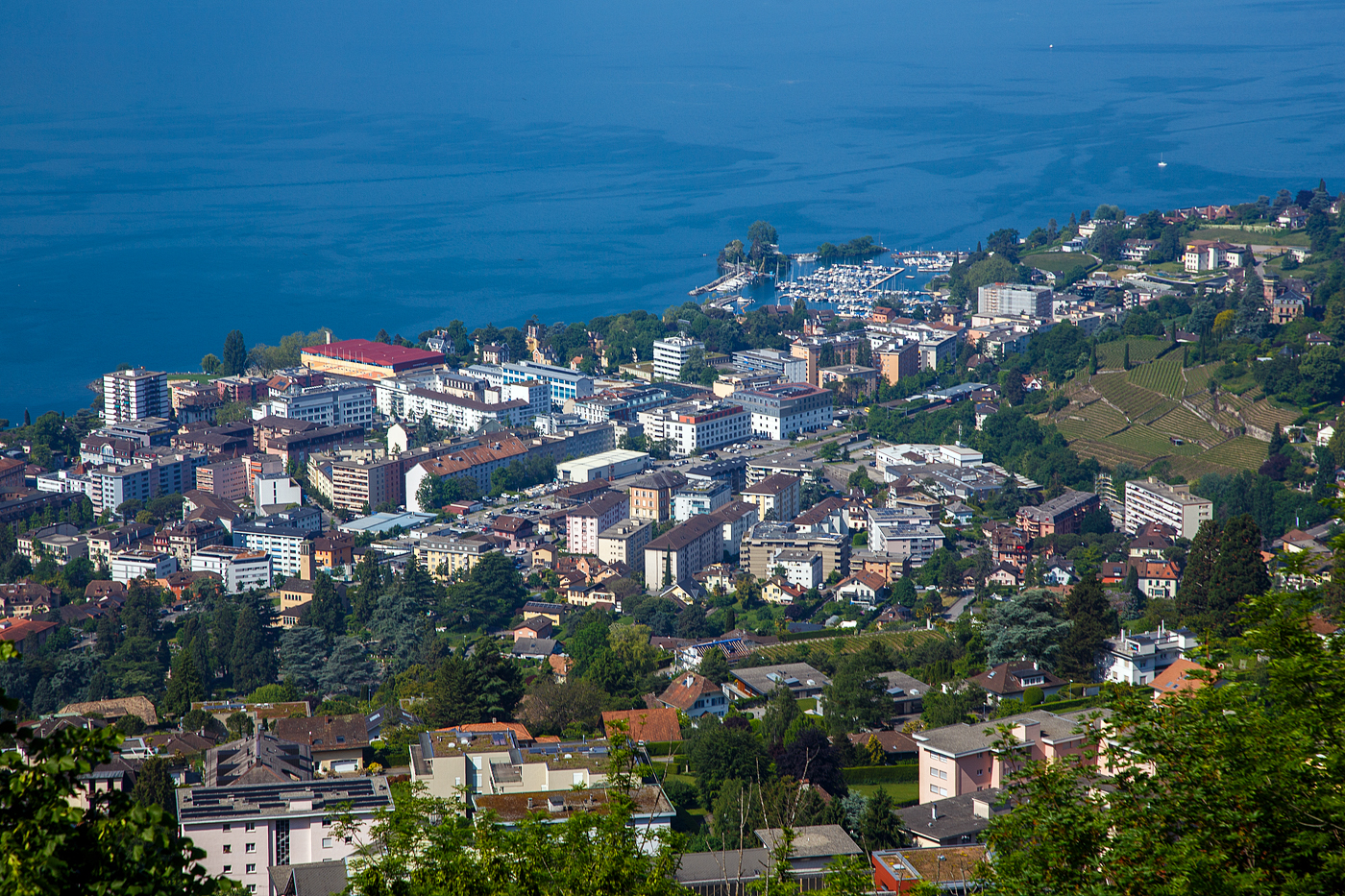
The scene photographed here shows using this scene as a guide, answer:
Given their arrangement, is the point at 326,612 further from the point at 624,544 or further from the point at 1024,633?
the point at 1024,633

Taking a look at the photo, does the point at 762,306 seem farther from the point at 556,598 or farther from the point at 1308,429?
the point at 556,598

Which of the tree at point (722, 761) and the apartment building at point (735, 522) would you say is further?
the apartment building at point (735, 522)

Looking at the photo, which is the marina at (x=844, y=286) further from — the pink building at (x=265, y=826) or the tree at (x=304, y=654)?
the pink building at (x=265, y=826)

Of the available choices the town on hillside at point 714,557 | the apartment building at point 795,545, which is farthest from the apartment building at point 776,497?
the apartment building at point 795,545

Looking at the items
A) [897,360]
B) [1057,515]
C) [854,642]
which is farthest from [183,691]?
[897,360]

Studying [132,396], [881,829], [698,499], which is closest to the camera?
[881,829]

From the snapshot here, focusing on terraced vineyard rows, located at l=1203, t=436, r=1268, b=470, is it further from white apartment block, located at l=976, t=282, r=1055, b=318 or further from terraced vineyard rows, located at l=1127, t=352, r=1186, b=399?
Result: white apartment block, located at l=976, t=282, r=1055, b=318
